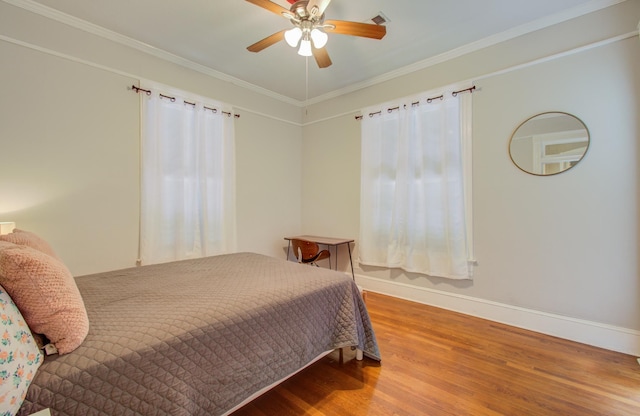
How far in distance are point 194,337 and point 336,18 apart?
263 centimetres

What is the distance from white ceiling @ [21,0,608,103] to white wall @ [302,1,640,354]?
0.19 metres

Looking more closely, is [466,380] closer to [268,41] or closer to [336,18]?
[268,41]

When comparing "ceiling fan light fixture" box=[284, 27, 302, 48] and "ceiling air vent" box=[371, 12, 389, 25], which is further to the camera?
"ceiling air vent" box=[371, 12, 389, 25]

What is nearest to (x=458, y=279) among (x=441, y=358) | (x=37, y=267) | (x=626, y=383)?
(x=441, y=358)

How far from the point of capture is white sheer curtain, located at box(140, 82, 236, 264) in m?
2.82

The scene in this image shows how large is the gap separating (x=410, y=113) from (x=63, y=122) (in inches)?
134

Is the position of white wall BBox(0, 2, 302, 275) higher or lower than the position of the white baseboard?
higher

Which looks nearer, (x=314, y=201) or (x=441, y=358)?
(x=441, y=358)

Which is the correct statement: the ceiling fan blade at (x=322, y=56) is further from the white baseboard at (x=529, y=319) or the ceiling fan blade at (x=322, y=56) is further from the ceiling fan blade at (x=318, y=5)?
the white baseboard at (x=529, y=319)

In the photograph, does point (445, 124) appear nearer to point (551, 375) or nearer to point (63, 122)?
point (551, 375)

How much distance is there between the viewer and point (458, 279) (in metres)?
2.93

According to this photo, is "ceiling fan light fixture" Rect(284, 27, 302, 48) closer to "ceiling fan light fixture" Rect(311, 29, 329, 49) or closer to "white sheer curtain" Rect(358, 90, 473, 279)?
"ceiling fan light fixture" Rect(311, 29, 329, 49)

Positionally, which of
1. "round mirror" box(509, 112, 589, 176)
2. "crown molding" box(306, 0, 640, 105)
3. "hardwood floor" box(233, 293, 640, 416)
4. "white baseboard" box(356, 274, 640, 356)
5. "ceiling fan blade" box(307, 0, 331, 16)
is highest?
"crown molding" box(306, 0, 640, 105)

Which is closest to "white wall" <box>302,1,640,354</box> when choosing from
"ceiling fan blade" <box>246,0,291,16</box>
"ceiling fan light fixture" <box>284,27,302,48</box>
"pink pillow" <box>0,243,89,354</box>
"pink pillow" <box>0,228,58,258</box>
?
"ceiling fan light fixture" <box>284,27,302,48</box>
